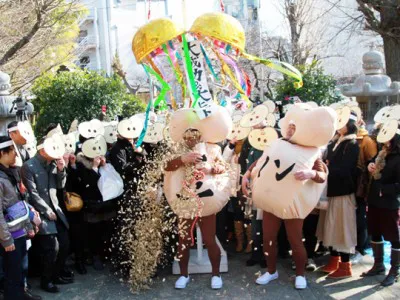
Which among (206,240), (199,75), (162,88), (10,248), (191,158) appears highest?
(199,75)

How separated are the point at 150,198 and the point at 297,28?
15520 millimetres

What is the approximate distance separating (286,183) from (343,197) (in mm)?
868

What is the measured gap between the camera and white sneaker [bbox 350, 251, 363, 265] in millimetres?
4967

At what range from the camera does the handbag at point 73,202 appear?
15.6 feet

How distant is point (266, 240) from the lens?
441 cm

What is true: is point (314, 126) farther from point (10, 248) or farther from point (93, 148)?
point (10, 248)

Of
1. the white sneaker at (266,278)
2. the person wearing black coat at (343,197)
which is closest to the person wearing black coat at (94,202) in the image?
the white sneaker at (266,278)

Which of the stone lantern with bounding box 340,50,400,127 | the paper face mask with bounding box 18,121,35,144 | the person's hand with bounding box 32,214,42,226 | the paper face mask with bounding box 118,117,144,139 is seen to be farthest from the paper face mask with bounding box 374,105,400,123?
the paper face mask with bounding box 18,121,35,144

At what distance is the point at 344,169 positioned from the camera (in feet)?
14.6

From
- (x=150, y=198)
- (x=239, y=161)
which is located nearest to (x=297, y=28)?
(x=239, y=161)

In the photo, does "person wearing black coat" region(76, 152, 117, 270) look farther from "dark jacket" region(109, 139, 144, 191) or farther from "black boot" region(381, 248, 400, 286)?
"black boot" region(381, 248, 400, 286)

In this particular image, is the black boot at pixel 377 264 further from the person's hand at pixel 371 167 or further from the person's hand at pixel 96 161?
the person's hand at pixel 96 161

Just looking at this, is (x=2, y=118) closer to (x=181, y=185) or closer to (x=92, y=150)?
(x=92, y=150)

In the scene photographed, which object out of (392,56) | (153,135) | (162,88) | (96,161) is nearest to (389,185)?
(162,88)
